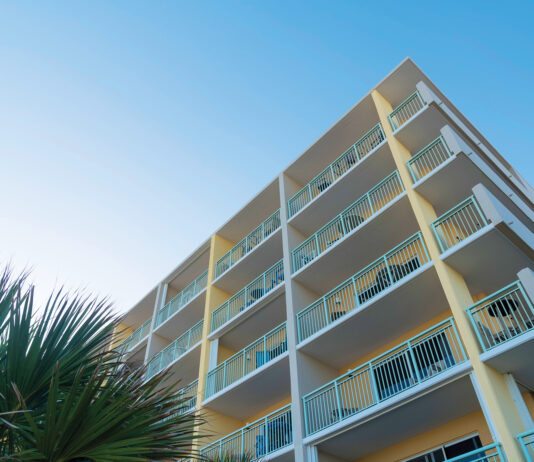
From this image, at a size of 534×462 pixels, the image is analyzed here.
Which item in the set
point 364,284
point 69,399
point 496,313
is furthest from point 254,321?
point 69,399

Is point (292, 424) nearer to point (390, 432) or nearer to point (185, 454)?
point (390, 432)

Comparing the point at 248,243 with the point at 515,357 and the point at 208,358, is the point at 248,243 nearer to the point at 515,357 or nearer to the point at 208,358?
the point at 208,358

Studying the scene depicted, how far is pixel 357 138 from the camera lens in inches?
774

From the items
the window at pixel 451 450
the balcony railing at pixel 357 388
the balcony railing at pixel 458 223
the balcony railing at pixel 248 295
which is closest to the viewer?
the window at pixel 451 450

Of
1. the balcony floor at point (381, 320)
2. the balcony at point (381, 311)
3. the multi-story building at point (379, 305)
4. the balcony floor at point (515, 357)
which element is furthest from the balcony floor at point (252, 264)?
the balcony floor at point (515, 357)

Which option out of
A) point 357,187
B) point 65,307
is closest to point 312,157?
point 357,187

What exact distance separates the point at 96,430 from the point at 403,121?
15.4 meters

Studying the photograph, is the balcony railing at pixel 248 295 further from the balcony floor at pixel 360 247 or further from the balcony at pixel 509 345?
the balcony at pixel 509 345

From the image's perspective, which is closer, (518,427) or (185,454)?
(185,454)

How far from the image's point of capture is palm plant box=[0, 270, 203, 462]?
441 centimetres

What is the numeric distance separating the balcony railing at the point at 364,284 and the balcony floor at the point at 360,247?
0.48 metres

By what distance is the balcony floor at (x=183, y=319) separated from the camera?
22.1m

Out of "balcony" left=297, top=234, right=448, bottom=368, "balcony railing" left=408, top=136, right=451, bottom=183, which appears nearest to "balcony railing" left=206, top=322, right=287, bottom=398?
"balcony" left=297, top=234, right=448, bottom=368

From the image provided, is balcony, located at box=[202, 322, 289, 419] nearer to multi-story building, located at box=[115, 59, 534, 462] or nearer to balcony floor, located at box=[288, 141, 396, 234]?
multi-story building, located at box=[115, 59, 534, 462]
